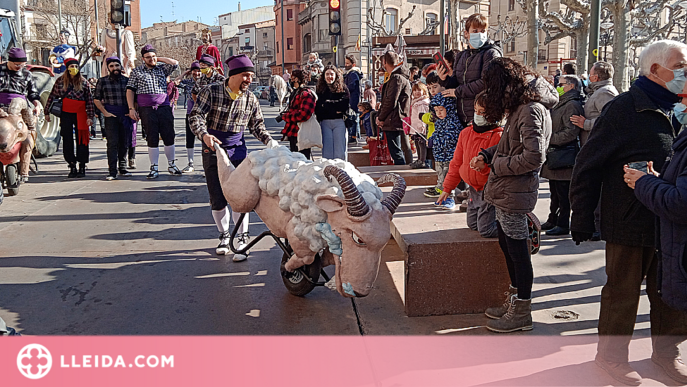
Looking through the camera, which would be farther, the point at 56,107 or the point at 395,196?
the point at 56,107

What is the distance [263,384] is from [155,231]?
422 centimetres

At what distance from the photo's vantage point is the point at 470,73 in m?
5.89

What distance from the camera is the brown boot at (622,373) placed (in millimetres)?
3424

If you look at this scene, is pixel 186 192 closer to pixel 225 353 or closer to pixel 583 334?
pixel 225 353

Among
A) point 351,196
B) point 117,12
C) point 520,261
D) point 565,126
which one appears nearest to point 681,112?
point 520,261

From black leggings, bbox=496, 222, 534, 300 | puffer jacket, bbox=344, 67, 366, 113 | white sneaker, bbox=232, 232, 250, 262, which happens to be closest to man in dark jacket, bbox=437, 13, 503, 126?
black leggings, bbox=496, 222, 534, 300

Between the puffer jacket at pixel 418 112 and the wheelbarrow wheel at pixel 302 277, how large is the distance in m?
4.79

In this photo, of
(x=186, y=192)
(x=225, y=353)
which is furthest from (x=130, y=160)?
(x=225, y=353)

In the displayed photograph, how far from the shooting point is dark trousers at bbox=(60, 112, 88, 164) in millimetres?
10445

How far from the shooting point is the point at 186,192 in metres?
9.62

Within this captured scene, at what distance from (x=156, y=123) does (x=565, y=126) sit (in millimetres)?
7119

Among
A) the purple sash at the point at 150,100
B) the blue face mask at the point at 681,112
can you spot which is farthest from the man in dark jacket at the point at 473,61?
the purple sash at the point at 150,100

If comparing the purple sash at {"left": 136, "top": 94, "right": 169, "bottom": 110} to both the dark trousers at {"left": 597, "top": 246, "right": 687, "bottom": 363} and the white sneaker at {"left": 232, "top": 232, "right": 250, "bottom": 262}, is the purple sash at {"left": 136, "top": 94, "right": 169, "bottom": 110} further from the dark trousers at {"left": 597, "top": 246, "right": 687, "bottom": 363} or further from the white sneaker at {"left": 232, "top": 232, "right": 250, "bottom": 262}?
the dark trousers at {"left": 597, "top": 246, "right": 687, "bottom": 363}

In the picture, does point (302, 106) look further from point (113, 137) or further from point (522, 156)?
point (522, 156)
